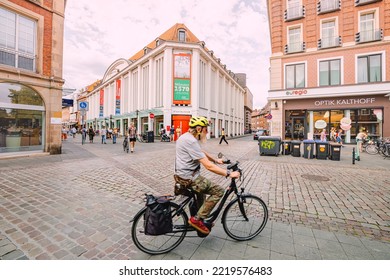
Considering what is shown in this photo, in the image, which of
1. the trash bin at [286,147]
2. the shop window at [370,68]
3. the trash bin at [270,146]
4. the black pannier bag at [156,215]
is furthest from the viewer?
the shop window at [370,68]

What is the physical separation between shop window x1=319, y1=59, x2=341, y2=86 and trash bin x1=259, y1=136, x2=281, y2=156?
11.4 meters

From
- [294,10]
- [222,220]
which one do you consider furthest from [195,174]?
[294,10]

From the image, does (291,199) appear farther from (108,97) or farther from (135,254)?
(108,97)

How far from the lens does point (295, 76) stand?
63.3 feet

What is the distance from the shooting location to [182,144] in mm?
2465

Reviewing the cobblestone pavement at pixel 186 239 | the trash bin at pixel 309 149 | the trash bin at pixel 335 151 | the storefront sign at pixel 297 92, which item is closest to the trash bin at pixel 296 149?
the trash bin at pixel 309 149

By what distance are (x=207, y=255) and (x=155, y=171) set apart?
518 cm

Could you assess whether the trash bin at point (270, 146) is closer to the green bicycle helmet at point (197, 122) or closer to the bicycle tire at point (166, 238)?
the green bicycle helmet at point (197, 122)

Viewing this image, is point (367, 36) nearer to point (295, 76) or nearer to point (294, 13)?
point (295, 76)

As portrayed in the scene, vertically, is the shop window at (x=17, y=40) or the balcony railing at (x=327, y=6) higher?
the balcony railing at (x=327, y=6)

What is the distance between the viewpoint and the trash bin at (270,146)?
450 inches

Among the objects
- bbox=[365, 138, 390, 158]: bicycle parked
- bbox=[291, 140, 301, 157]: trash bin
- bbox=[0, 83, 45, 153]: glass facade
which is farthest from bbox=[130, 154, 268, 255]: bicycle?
bbox=[365, 138, 390, 158]: bicycle parked

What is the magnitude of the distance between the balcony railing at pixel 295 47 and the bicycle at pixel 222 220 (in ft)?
69.0

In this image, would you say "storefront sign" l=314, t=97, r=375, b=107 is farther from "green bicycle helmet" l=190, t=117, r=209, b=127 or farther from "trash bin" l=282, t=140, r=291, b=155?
"green bicycle helmet" l=190, t=117, r=209, b=127
